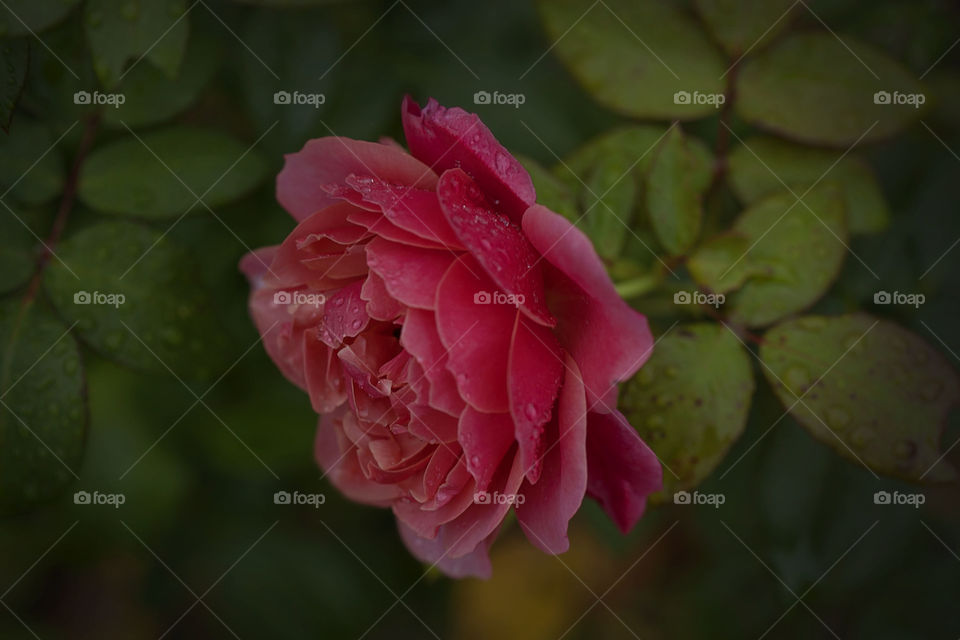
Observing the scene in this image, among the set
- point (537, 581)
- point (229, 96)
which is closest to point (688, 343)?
point (229, 96)

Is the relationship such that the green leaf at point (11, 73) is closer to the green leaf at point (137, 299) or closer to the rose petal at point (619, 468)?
the green leaf at point (137, 299)

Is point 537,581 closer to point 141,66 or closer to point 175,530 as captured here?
point 175,530

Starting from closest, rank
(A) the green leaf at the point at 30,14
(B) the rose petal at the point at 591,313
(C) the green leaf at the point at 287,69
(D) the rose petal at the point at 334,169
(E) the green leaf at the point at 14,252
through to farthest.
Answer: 1. (B) the rose petal at the point at 591,313
2. (D) the rose petal at the point at 334,169
3. (A) the green leaf at the point at 30,14
4. (E) the green leaf at the point at 14,252
5. (C) the green leaf at the point at 287,69

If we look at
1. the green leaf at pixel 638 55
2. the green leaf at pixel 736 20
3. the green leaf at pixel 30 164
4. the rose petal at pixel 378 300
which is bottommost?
the green leaf at pixel 30 164

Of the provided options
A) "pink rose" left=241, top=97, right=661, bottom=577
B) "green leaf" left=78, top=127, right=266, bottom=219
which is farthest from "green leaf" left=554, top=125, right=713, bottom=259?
"green leaf" left=78, top=127, right=266, bottom=219

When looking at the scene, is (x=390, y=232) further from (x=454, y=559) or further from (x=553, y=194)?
(x=454, y=559)

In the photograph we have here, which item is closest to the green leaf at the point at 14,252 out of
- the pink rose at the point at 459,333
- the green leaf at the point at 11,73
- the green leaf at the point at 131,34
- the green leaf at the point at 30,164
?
the green leaf at the point at 30,164
